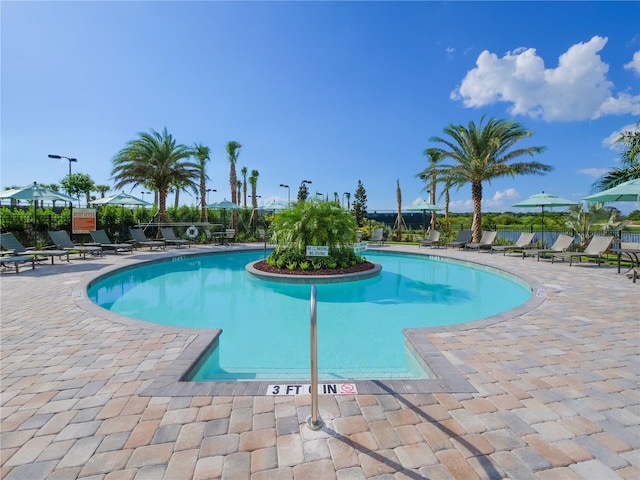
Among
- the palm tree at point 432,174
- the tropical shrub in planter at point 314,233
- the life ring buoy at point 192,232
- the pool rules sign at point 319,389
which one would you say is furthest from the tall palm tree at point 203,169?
the pool rules sign at point 319,389

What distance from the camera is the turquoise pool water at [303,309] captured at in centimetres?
451

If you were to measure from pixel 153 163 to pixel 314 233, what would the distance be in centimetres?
1248

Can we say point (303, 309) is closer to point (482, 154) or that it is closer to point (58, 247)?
point (58, 247)

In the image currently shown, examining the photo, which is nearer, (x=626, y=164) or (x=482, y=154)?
(x=626, y=164)

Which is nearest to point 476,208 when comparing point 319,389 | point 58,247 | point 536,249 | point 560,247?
point 536,249

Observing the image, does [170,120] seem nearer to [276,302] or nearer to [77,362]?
[276,302]

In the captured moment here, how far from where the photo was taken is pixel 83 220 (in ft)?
53.2

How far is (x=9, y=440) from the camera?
2330 millimetres

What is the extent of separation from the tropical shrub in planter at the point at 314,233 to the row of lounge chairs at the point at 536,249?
7151mm

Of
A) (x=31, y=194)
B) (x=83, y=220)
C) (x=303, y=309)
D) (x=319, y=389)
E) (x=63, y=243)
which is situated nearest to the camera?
(x=319, y=389)

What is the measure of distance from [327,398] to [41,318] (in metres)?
5.00

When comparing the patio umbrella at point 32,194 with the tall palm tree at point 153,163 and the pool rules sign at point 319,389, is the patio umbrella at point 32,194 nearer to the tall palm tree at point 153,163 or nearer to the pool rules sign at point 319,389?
the tall palm tree at point 153,163

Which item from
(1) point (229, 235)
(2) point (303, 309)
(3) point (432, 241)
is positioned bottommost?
(2) point (303, 309)

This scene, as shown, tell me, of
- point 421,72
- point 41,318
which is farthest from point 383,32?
point 41,318
